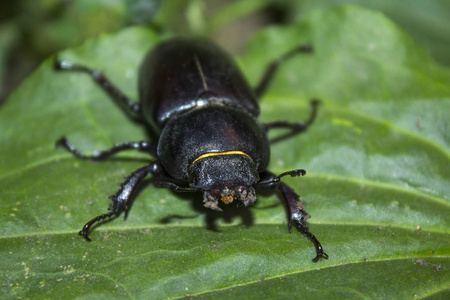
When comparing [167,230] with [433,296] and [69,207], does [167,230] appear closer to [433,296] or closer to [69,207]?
[69,207]

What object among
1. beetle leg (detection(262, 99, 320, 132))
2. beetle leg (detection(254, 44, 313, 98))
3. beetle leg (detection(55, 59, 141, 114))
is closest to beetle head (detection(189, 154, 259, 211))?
beetle leg (detection(262, 99, 320, 132))

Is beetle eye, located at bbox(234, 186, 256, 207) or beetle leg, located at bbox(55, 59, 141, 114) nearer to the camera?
beetle eye, located at bbox(234, 186, 256, 207)

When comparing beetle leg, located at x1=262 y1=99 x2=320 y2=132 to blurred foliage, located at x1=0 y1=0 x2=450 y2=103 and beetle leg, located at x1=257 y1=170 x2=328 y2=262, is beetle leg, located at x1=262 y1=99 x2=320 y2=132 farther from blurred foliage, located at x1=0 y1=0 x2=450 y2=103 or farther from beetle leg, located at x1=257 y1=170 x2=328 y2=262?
blurred foliage, located at x1=0 y1=0 x2=450 y2=103

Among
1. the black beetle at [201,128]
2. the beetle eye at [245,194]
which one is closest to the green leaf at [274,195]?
the black beetle at [201,128]

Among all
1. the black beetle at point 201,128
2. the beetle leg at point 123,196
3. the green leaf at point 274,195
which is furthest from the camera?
the beetle leg at point 123,196

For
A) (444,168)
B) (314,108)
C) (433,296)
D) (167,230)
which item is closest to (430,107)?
(444,168)

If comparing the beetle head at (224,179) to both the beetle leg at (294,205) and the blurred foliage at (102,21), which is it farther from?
the blurred foliage at (102,21)

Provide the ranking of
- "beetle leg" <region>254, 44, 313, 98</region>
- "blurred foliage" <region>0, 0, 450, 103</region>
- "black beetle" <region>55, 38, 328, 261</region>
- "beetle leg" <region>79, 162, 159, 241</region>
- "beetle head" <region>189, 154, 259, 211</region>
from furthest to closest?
"blurred foliage" <region>0, 0, 450, 103</region>
"beetle leg" <region>254, 44, 313, 98</region>
"beetle leg" <region>79, 162, 159, 241</region>
"black beetle" <region>55, 38, 328, 261</region>
"beetle head" <region>189, 154, 259, 211</region>
